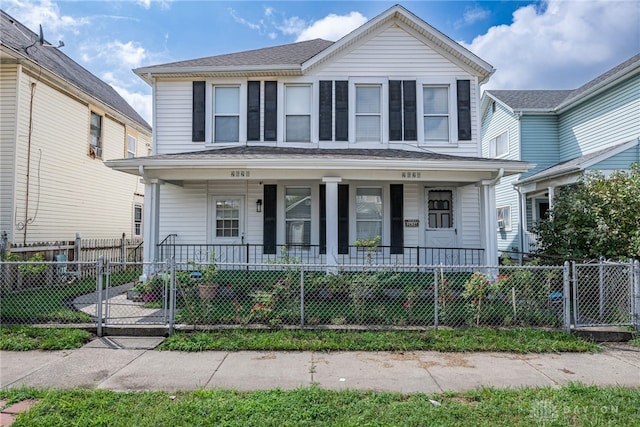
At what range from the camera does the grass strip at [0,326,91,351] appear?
5.13 metres

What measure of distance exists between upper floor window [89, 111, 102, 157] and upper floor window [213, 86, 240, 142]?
5940 millimetres

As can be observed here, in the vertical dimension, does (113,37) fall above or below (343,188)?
above

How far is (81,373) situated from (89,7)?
32.3ft

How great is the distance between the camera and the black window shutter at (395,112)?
10.1 metres

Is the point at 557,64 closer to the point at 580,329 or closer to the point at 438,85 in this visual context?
the point at 438,85

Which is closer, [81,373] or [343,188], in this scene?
[81,373]

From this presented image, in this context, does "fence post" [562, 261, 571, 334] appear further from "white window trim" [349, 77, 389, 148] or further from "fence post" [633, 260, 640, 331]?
"white window trim" [349, 77, 389, 148]

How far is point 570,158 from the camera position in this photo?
14.3 m

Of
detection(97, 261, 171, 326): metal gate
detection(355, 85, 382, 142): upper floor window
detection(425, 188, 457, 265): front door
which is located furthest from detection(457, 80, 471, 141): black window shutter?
detection(97, 261, 171, 326): metal gate

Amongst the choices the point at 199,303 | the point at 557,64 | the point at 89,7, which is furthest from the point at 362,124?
the point at 557,64

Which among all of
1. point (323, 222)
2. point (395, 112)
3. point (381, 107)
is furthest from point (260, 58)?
point (323, 222)

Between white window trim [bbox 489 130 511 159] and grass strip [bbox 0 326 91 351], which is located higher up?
white window trim [bbox 489 130 511 159]

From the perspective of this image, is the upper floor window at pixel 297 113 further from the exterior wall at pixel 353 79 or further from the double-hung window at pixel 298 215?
the double-hung window at pixel 298 215

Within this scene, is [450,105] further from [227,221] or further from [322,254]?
[227,221]
